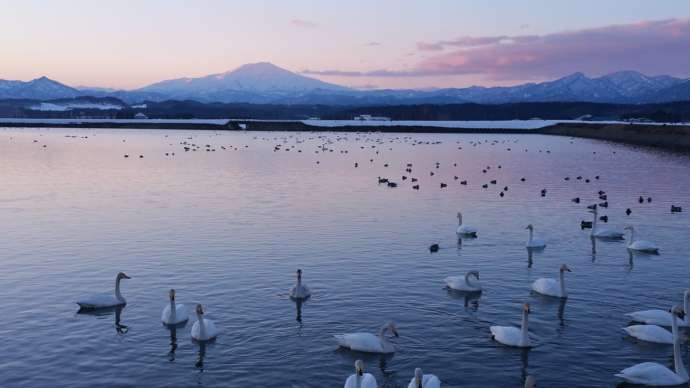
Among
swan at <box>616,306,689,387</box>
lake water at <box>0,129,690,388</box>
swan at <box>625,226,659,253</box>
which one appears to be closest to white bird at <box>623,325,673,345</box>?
lake water at <box>0,129,690,388</box>

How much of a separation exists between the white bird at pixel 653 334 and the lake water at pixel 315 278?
0.20 metres

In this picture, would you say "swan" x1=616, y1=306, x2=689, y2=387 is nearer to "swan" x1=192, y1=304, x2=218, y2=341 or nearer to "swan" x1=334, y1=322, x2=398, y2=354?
"swan" x1=334, y1=322, x2=398, y2=354

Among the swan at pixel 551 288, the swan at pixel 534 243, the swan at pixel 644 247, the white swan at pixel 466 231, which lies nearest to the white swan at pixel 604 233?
the swan at pixel 644 247

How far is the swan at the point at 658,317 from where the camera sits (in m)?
16.6

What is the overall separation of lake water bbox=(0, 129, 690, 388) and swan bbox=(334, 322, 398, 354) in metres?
0.28

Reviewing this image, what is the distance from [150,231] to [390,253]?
1019cm

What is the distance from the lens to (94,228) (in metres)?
28.4

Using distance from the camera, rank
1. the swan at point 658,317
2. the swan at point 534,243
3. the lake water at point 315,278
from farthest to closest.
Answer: the swan at point 534,243, the swan at point 658,317, the lake water at point 315,278

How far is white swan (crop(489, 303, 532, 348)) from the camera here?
1520 centimetres

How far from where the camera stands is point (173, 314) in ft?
53.7

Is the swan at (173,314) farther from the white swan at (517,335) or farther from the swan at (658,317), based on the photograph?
the swan at (658,317)

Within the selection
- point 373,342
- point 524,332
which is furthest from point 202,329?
point 524,332

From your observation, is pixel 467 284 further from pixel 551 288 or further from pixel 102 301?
pixel 102 301

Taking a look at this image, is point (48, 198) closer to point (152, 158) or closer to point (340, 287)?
point (340, 287)
